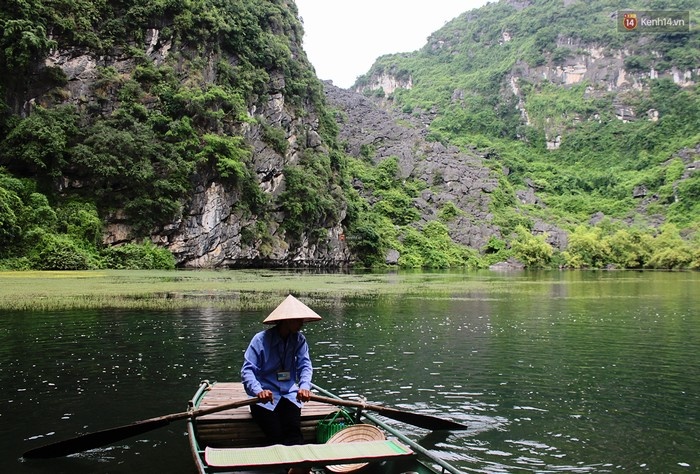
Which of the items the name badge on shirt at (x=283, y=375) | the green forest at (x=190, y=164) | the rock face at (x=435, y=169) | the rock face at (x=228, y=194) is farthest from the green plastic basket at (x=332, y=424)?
the rock face at (x=435, y=169)

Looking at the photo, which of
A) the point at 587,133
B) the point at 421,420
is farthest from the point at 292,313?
the point at 587,133

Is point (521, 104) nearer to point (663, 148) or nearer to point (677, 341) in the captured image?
point (663, 148)

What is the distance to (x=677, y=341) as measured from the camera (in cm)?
1798

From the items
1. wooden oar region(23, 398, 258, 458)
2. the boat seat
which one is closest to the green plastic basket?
wooden oar region(23, 398, 258, 458)

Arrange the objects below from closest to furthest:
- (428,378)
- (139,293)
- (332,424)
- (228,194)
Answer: (332,424)
(428,378)
(139,293)
(228,194)

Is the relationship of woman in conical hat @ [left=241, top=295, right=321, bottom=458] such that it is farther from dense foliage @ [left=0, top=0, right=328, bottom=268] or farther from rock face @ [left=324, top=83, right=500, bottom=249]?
rock face @ [left=324, top=83, right=500, bottom=249]

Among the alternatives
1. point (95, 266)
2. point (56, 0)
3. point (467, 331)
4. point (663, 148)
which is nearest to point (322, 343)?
point (467, 331)

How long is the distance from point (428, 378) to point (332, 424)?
555cm

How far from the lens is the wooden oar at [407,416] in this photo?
8.00 m

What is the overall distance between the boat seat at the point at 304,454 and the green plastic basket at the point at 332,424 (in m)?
1.40

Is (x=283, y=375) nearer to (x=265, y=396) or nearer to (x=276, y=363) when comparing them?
(x=276, y=363)

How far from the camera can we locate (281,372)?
306 inches

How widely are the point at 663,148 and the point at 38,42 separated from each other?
5858 inches

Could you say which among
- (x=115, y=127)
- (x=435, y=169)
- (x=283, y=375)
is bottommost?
(x=283, y=375)
